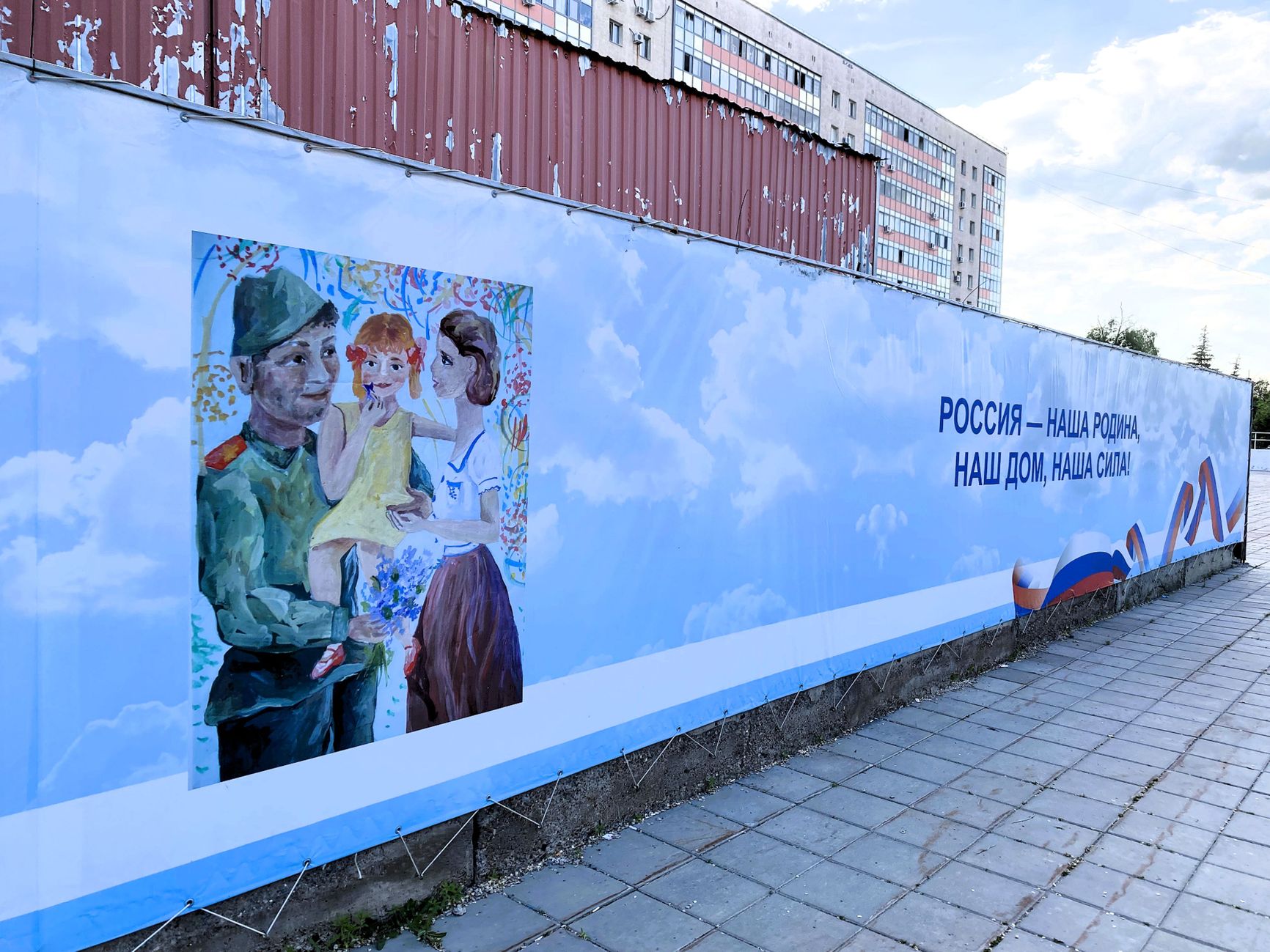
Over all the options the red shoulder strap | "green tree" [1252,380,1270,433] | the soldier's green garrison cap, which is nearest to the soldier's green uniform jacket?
the red shoulder strap

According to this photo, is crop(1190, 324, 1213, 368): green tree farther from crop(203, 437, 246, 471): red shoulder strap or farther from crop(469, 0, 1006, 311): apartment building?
crop(203, 437, 246, 471): red shoulder strap

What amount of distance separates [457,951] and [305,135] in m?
2.98

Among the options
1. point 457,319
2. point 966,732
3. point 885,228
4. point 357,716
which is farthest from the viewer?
point 885,228

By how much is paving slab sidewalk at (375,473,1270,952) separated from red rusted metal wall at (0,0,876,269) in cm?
365

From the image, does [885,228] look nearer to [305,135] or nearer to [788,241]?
[788,241]

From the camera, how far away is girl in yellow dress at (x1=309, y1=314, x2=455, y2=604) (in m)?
3.22

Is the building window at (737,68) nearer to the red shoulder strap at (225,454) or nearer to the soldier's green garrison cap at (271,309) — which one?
the soldier's green garrison cap at (271,309)

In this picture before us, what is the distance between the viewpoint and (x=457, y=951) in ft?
10.7

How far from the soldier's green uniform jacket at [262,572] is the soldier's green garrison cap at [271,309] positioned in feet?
1.00

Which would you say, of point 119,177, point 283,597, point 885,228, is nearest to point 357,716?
point 283,597

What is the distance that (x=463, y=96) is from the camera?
490cm

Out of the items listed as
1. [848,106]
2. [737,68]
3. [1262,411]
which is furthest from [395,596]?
[1262,411]

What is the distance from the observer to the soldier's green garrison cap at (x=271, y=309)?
2.94m

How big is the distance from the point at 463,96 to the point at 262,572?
3.08 metres
